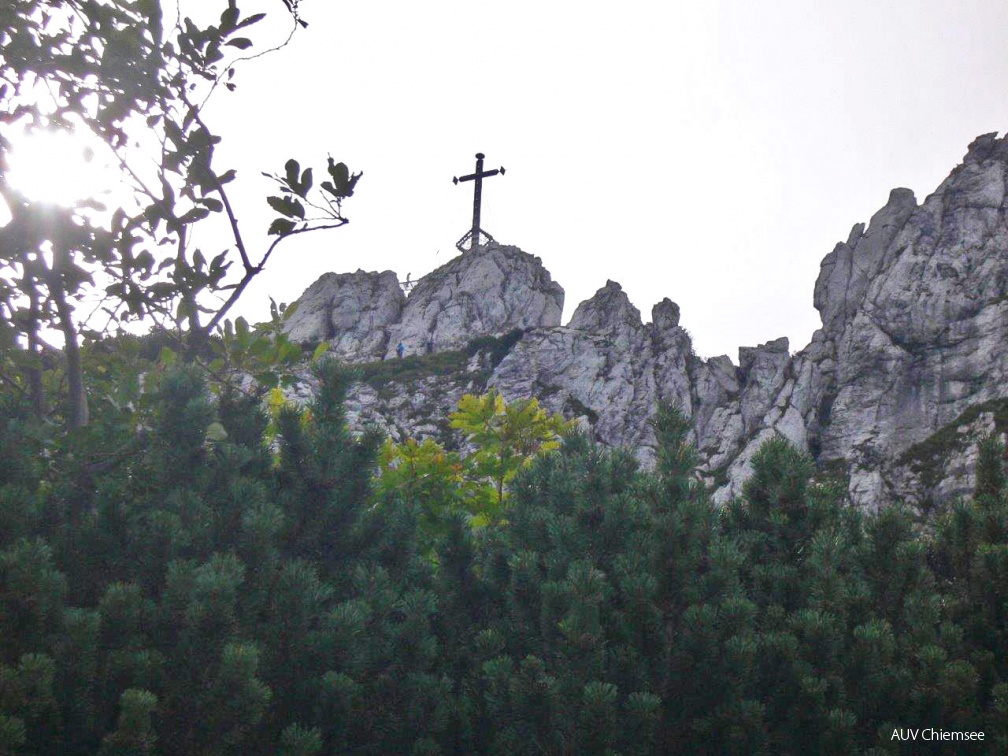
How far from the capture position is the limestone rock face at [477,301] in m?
65.4

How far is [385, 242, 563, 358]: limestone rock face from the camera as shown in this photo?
A: 65.4 m

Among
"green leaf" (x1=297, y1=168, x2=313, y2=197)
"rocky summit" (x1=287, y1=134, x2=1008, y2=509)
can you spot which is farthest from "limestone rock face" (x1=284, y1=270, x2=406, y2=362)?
"green leaf" (x1=297, y1=168, x2=313, y2=197)

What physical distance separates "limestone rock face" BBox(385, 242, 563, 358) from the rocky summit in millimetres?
232

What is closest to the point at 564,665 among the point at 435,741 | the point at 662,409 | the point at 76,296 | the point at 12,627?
the point at 435,741

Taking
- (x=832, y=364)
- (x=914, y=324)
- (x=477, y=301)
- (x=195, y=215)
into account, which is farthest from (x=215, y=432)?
(x=477, y=301)

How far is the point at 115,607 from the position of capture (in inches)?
161

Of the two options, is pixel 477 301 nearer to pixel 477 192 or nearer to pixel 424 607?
pixel 477 192

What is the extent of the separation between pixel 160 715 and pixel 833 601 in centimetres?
425

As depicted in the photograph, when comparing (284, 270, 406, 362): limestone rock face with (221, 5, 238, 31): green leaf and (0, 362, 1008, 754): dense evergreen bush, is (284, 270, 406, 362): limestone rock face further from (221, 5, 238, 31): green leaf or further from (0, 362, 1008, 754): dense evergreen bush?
(221, 5, 238, 31): green leaf

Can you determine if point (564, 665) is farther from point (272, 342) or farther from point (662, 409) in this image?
point (272, 342)

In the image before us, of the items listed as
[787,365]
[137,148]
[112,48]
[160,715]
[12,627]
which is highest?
[787,365]

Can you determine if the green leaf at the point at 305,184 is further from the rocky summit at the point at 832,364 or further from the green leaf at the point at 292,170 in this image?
the rocky summit at the point at 832,364

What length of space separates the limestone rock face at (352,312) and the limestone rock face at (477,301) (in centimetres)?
140

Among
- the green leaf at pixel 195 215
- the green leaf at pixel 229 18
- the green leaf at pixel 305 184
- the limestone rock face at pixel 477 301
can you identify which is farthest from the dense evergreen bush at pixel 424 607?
the limestone rock face at pixel 477 301
